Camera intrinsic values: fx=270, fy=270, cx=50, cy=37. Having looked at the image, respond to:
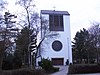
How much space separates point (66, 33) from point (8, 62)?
5578 cm

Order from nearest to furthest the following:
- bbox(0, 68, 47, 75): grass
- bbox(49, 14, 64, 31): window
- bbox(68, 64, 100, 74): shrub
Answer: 1. bbox(0, 68, 47, 75): grass
2. bbox(68, 64, 100, 74): shrub
3. bbox(49, 14, 64, 31): window

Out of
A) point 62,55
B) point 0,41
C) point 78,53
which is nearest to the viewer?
point 0,41

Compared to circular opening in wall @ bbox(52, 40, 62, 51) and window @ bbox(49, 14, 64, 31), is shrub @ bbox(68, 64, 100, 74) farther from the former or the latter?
circular opening in wall @ bbox(52, 40, 62, 51)

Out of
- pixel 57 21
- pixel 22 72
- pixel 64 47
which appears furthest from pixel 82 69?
pixel 64 47

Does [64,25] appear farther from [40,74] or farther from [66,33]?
[40,74]

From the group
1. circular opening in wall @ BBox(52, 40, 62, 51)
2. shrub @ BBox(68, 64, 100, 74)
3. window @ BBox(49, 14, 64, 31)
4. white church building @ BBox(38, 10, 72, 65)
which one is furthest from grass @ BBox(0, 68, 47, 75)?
circular opening in wall @ BBox(52, 40, 62, 51)

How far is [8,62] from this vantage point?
48.3 m

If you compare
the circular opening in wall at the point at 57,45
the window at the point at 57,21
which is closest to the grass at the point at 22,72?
the window at the point at 57,21

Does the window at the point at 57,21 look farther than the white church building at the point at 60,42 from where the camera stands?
No

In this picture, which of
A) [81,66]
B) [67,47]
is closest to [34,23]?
[81,66]

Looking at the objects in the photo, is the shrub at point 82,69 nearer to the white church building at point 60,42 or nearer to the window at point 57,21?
the window at point 57,21

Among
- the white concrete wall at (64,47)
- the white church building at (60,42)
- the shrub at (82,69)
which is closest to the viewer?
the shrub at (82,69)

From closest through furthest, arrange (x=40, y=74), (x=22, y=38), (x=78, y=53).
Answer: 1. (x=40, y=74)
2. (x=22, y=38)
3. (x=78, y=53)

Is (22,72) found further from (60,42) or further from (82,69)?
(60,42)
